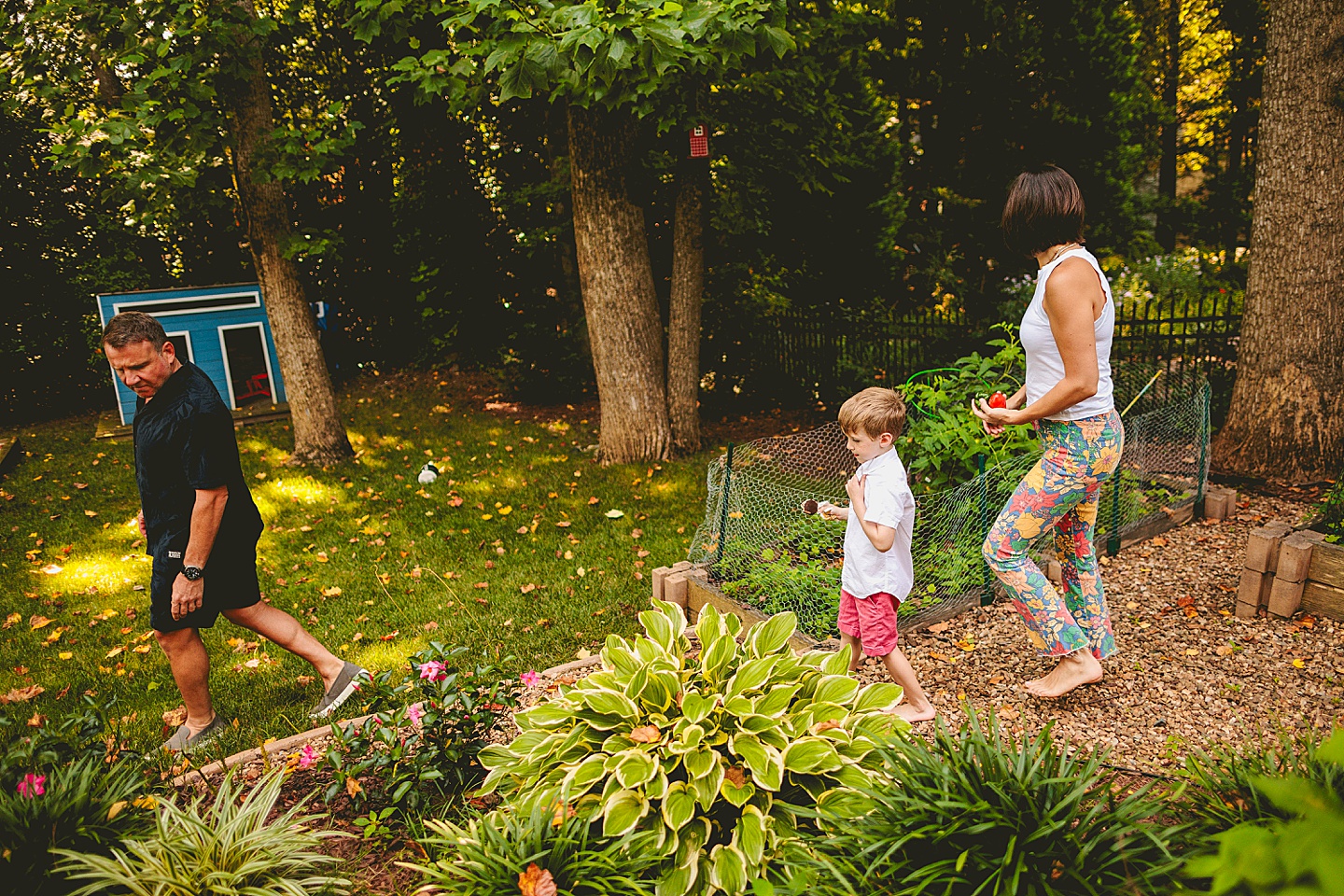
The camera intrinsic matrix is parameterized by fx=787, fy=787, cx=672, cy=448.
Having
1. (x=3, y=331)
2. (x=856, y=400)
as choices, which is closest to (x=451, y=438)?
(x=856, y=400)

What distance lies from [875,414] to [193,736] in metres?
3.24

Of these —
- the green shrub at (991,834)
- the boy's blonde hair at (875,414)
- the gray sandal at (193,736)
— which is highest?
the boy's blonde hair at (875,414)

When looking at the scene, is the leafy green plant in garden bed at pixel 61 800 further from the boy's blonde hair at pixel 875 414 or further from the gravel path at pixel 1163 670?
the gravel path at pixel 1163 670

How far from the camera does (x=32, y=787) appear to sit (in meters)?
2.14

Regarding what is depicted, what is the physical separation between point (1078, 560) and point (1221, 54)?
22.8 meters

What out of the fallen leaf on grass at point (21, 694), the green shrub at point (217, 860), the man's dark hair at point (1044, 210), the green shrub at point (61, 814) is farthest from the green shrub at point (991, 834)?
the fallen leaf on grass at point (21, 694)

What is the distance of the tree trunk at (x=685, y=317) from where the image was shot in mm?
7535

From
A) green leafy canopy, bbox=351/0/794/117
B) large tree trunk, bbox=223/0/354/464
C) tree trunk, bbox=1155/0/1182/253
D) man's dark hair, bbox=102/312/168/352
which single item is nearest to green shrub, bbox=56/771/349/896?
man's dark hair, bbox=102/312/168/352

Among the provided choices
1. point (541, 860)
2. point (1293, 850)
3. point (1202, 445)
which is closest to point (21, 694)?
point (541, 860)

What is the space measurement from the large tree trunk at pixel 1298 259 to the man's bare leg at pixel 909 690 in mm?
4362

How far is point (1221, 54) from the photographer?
19.7 meters

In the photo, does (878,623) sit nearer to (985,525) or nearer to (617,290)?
(985,525)

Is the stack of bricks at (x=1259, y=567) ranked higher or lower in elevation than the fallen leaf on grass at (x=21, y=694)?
higher

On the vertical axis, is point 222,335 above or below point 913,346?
above
